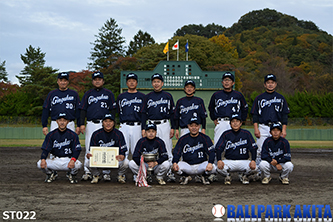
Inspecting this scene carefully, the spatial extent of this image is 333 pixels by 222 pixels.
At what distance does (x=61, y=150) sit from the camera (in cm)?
734

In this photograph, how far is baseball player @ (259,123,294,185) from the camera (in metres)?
7.17

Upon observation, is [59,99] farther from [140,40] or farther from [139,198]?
[140,40]

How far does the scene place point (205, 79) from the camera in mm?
24125

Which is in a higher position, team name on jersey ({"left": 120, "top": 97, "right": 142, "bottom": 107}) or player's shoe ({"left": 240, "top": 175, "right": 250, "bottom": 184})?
team name on jersey ({"left": 120, "top": 97, "right": 142, "bottom": 107})

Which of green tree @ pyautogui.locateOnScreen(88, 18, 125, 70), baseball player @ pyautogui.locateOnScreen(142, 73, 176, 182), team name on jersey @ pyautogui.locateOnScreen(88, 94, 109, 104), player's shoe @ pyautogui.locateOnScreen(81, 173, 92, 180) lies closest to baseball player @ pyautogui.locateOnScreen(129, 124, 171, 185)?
baseball player @ pyautogui.locateOnScreen(142, 73, 176, 182)

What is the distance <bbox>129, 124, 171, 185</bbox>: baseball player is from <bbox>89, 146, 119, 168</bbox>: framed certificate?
39 cm

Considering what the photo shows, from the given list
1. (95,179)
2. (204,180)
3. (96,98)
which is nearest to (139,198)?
(95,179)

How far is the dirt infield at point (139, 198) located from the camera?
4.81 m

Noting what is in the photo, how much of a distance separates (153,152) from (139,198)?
1596 mm

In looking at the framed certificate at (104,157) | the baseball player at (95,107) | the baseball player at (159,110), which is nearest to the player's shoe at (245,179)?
the baseball player at (159,110)

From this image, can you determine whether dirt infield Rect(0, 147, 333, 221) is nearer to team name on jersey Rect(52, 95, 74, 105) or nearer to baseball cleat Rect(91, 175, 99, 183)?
baseball cleat Rect(91, 175, 99, 183)

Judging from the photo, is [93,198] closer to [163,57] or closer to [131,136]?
[131,136]

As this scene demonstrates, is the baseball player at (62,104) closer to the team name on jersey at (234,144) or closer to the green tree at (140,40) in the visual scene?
the team name on jersey at (234,144)

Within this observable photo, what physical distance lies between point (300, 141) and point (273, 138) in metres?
19.1
